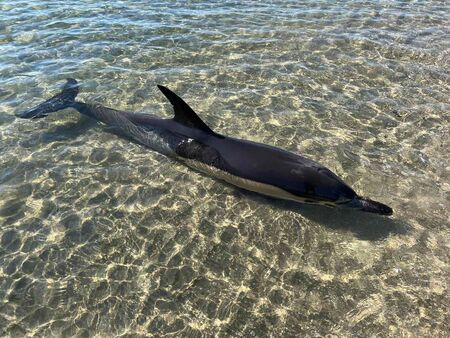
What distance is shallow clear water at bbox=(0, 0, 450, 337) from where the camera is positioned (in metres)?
5.33

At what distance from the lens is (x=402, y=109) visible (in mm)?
9242

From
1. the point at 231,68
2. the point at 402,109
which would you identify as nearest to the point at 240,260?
the point at 402,109

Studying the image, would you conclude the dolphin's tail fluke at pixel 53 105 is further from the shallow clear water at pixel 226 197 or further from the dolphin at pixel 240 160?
the dolphin at pixel 240 160

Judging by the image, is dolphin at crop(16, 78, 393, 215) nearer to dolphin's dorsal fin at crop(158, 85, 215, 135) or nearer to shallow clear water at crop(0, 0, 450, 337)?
dolphin's dorsal fin at crop(158, 85, 215, 135)

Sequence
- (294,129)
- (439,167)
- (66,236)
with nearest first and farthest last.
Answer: (66,236) → (439,167) → (294,129)

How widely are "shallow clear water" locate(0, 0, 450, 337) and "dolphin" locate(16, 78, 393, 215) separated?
0.31 meters

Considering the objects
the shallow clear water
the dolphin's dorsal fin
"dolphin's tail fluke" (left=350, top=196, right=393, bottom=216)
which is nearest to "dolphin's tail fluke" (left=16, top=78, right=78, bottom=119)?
the shallow clear water

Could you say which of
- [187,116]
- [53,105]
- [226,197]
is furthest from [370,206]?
[53,105]

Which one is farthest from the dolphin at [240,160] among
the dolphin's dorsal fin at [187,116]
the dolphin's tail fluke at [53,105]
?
the dolphin's tail fluke at [53,105]

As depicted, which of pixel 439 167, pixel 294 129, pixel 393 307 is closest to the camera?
pixel 393 307

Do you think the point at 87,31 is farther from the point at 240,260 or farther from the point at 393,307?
the point at 393,307

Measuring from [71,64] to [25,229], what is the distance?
21.4 ft

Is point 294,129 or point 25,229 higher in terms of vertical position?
point 294,129

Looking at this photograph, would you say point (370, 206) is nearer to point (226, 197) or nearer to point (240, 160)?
point (240, 160)
